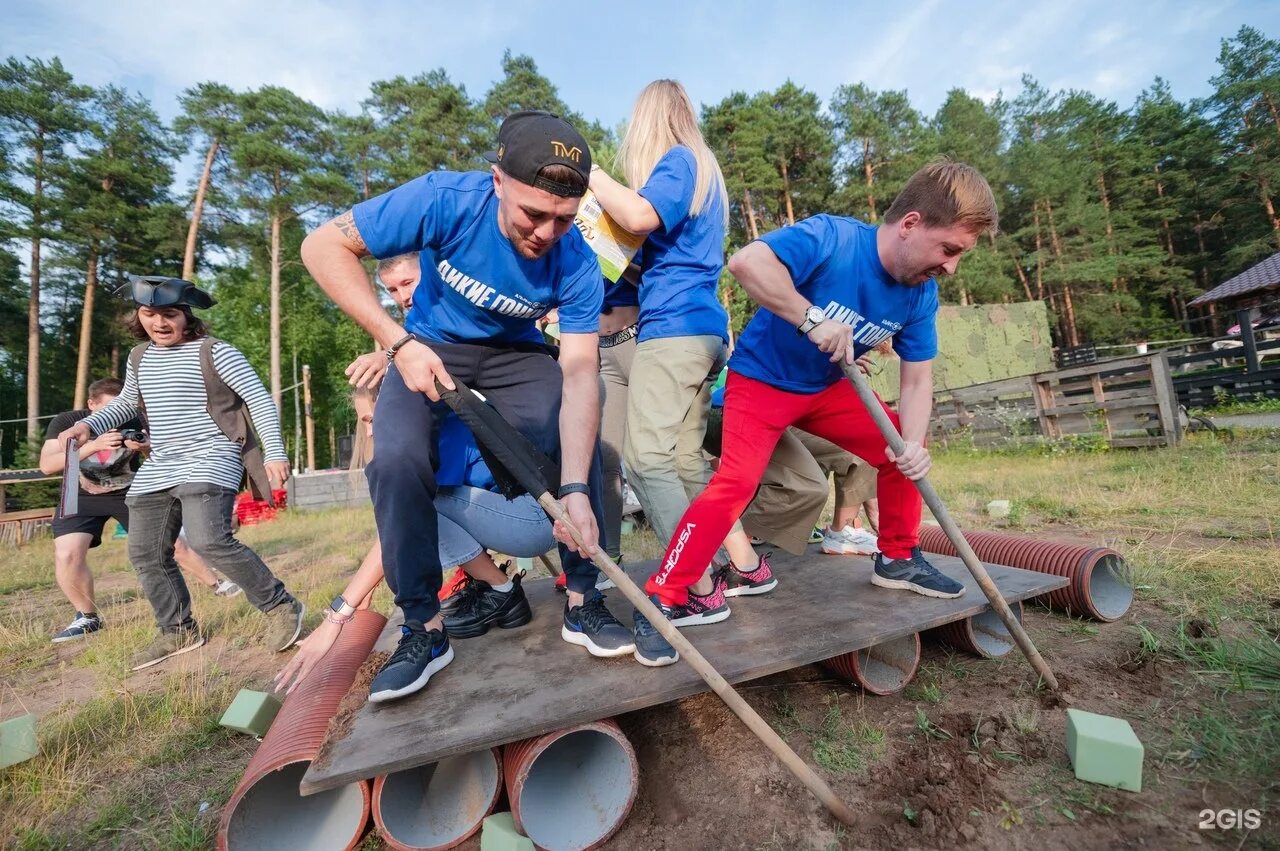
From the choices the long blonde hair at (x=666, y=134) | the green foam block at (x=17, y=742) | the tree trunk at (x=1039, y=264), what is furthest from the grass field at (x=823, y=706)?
the tree trunk at (x=1039, y=264)

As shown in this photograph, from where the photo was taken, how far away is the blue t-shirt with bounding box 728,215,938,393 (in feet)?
8.37

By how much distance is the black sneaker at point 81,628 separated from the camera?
4250mm

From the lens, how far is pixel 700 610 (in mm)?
2520

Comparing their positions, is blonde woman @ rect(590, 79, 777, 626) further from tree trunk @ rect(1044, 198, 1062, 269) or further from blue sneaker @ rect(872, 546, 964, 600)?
tree trunk @ rect(1044, 198, 1062, 269)

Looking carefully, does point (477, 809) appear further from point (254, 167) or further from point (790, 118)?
point (790, 118)

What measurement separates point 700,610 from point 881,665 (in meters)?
0.78

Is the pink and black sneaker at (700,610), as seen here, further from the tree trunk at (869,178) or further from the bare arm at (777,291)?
the tree trunk at (869,178)

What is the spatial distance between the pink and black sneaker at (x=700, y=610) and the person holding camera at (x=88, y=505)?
13.7 feet

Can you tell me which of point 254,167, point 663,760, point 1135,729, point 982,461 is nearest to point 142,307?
point 663,760

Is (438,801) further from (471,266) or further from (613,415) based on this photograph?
(613,415)

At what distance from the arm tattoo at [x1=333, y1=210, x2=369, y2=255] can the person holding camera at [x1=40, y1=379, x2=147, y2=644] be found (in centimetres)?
339

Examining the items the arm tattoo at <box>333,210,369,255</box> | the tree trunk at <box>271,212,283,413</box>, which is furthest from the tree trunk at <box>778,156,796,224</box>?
the arm tattoo at <box>333,210,369,255</box>

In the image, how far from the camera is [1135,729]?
1.99 meters

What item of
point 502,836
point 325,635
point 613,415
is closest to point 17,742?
point 325,635
